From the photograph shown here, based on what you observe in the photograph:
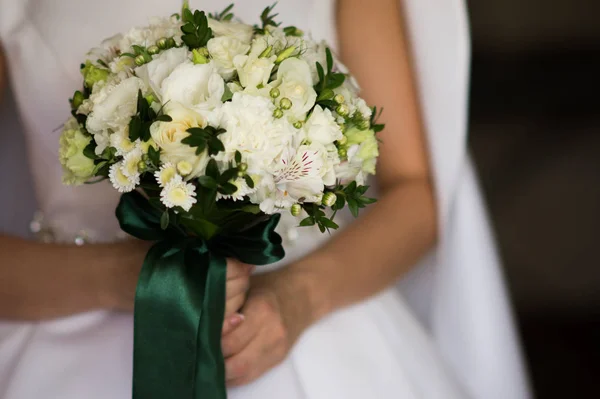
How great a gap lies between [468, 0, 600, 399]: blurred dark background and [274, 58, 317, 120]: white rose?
1.81 metres

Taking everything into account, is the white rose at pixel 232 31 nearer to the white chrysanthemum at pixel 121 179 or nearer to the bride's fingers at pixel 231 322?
the white chrysanthemum at pixel 121 179

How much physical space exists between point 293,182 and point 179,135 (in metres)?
0.15

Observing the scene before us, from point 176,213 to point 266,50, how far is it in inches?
9.1

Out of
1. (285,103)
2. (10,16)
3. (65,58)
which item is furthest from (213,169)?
(10,16)

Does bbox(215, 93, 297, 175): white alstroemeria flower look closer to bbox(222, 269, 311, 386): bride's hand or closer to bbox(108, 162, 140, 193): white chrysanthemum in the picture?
bbox(108, 162, 140, 193): white chrysanthemum

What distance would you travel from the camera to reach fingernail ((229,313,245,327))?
98 centimetres

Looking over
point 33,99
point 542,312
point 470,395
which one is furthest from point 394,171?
point 542,312

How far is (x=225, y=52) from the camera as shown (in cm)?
83

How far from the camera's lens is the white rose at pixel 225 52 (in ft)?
2.71

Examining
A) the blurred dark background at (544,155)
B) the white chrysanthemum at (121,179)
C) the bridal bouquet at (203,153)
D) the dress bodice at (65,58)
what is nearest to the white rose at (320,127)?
the bridal bouquet at (203,153)

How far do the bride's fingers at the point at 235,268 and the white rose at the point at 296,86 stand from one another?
0.81ft

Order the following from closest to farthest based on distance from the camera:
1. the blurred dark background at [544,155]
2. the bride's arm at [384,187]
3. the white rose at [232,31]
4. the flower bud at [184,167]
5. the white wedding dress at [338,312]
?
the flower bud at [184,167], the white rose at [232,31], the white wedding dress at [338,312], the bride's arm at [384,187], the blurred dark background at [544,155]

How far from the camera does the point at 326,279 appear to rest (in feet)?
3.72

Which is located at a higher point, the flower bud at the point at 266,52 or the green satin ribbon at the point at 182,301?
the flower bud at the point at 266,52
